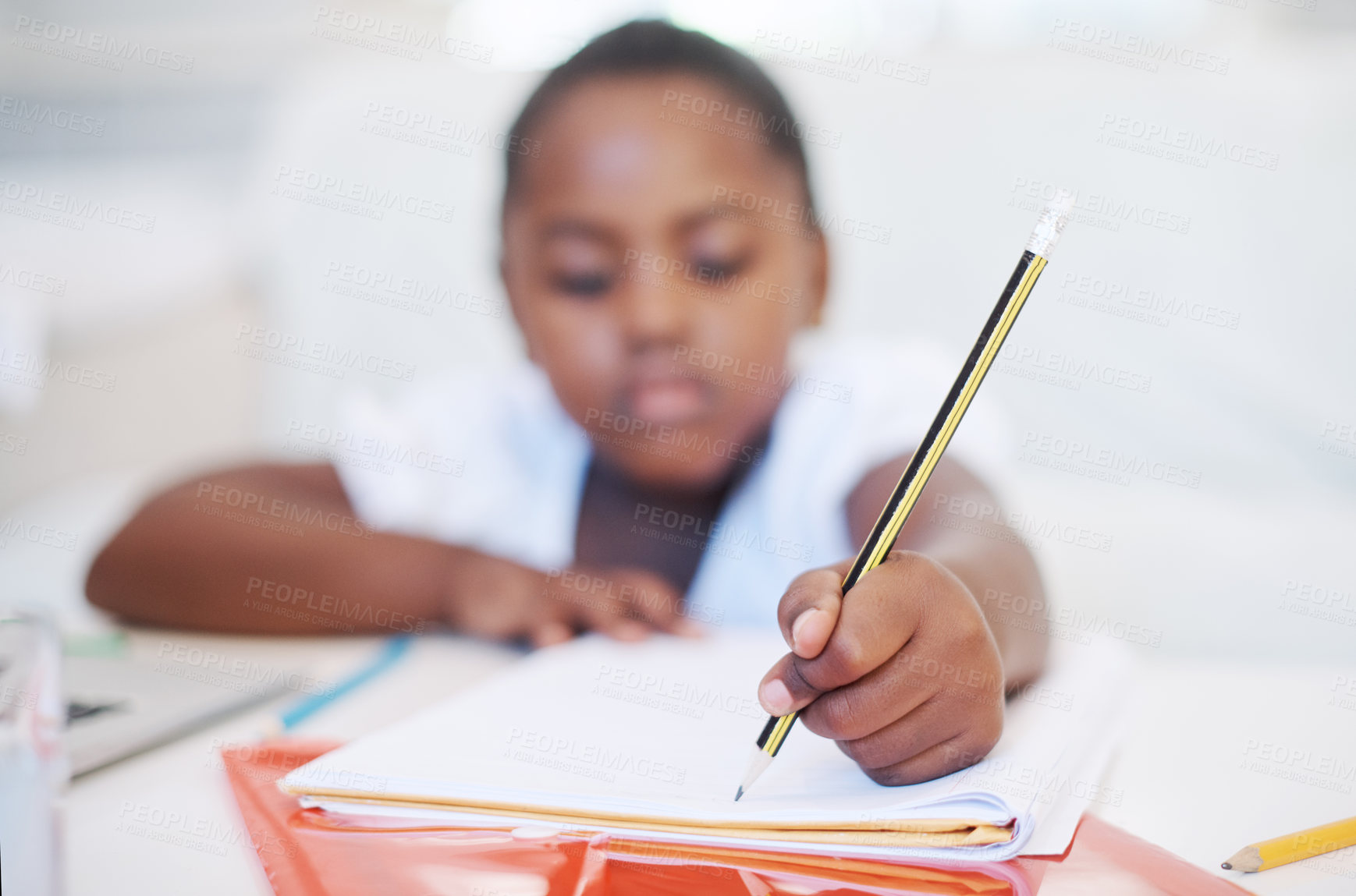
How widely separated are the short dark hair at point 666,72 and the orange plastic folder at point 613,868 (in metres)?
0.46

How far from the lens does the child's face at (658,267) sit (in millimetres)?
538

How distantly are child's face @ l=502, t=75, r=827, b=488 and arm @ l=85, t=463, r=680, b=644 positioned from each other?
15 cm

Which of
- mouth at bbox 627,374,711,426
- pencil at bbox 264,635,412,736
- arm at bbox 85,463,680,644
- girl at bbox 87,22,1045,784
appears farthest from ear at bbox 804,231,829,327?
pencil at bbox 264,635,412,736

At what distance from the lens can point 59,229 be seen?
2.99 ft

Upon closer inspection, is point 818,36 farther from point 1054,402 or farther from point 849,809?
point 849,809

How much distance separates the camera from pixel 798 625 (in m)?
0.22

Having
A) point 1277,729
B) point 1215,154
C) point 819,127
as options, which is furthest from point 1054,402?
point 1277,729

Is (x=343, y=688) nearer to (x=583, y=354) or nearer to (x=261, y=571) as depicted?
(x=261, y=571)

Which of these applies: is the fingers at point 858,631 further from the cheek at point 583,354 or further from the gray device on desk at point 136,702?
the cheek at point 583,354

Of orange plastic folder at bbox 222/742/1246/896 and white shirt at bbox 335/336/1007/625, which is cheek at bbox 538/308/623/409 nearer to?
white shirt at bbox 335/336/1007/625

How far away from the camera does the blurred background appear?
0.76m

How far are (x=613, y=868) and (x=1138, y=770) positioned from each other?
184mm

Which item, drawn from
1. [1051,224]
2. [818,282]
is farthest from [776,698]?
[818,282]

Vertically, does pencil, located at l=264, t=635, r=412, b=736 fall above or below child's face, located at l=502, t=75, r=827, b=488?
below
